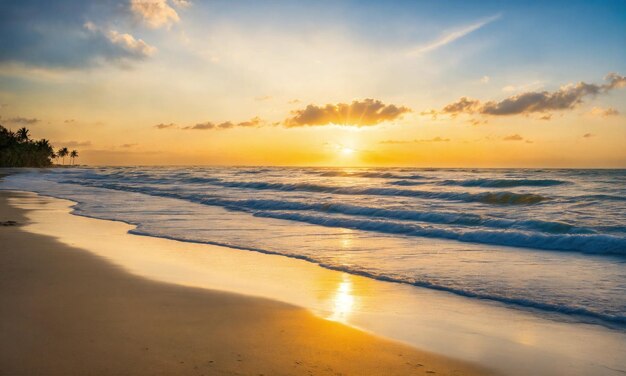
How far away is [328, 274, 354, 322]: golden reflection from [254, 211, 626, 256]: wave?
6.57 meters

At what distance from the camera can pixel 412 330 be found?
5520 millimetres

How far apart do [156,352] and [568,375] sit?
389cm

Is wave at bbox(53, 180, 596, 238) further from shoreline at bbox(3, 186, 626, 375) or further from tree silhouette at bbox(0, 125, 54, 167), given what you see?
tree silhouette at bbox(0, 125, 54, 167)

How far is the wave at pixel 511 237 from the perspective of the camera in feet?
37.8

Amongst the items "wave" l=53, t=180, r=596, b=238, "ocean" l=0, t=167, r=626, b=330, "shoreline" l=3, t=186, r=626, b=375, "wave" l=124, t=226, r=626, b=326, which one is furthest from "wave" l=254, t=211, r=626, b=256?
"shoreline" l=3, t=186, r=626, b=375

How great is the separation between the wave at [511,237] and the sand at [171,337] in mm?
8631

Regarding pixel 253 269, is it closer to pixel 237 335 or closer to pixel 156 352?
pixel 237 335

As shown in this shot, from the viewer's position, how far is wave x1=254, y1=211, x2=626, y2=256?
11516mm

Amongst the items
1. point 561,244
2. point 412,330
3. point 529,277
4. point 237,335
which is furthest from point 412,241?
point 237,335

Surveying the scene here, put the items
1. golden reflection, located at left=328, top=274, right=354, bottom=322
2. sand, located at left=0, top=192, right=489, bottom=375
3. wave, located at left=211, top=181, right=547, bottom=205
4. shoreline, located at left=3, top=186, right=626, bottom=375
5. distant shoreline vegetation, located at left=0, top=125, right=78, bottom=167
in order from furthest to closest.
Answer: distant shoreline vegetation, located at left=0, top=125, right=78, bottom=167
wave, located at left=211, top=181, right=547, bottom=205
golden reflection, located at left=328, top=274, right=354, bottom=322
shoreline, located at left=3, top=186, right=626, bottom=375
sand, located at left=0, top=192, right=489, bottom=375

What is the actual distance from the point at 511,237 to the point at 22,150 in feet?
466

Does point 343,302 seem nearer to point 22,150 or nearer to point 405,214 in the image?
point 405,214

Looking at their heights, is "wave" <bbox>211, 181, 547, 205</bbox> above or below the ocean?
above

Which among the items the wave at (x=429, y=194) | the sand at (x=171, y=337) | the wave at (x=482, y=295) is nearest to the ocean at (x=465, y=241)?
the wave at (x=482, y=295)
